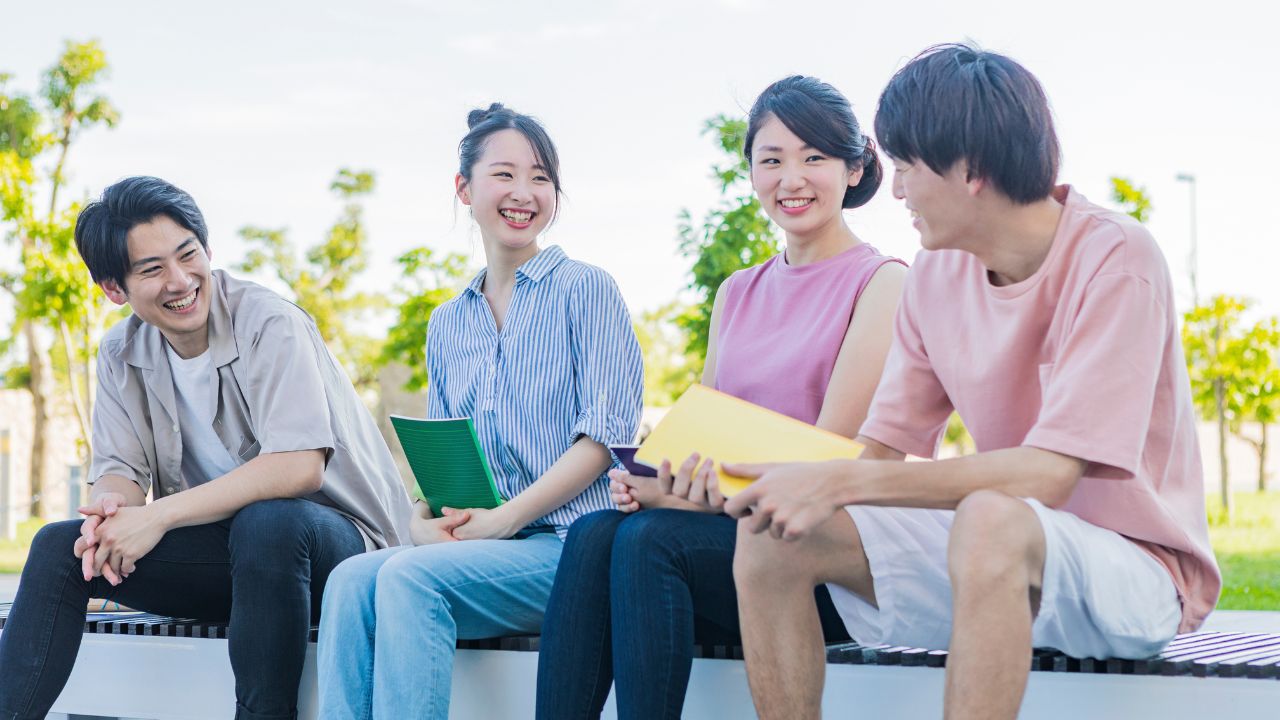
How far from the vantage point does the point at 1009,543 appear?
186 centimetres

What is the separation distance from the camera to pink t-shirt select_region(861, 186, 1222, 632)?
2.02 meters

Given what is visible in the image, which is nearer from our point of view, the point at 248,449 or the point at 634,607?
the point at 634,607

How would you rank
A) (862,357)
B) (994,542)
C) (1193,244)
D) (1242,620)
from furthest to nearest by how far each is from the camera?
(1193,244) < (1242,620) < (862,357) < (994,542)

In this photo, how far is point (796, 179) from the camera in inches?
116

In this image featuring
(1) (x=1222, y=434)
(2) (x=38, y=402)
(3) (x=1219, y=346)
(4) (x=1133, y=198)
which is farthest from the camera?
(2) (x=38, y=402)

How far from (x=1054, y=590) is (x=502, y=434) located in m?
1.52

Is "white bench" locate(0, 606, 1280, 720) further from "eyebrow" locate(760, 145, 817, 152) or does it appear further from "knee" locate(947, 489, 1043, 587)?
"eyebrow" locate(760, 145, 817, 152)

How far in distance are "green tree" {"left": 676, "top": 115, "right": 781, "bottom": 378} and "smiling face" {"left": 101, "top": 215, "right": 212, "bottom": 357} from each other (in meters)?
8.61

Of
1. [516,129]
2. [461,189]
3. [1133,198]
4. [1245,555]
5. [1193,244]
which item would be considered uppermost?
[1193,244]

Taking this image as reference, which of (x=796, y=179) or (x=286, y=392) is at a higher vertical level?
(x=796, y=179)

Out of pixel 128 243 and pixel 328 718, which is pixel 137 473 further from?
pixel 328 718

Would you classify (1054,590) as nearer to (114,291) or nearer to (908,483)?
(908,483)

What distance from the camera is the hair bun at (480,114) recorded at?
11.2 feet

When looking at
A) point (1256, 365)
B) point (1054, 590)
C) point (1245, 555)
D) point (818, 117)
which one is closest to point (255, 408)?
point (818, 117)
